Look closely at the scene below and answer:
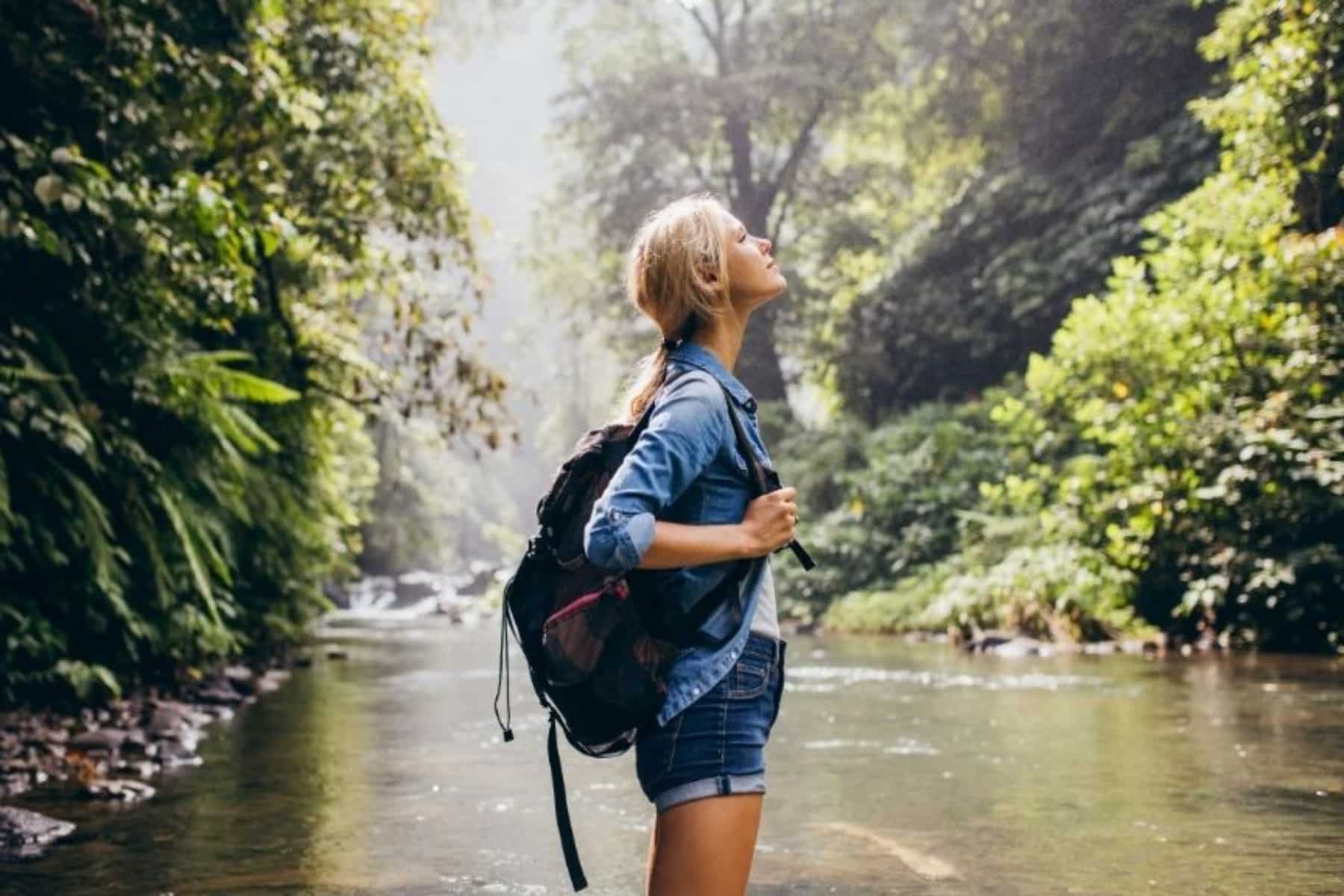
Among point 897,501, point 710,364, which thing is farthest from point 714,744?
point 897,501

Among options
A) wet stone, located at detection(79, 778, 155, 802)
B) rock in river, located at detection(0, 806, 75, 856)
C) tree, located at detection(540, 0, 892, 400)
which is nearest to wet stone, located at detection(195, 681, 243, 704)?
wet stone, located at detection(79, 778, 155, 802)

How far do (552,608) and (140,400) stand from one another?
5.98 m

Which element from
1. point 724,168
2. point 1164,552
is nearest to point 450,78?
point 724,168

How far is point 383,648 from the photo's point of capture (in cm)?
1756

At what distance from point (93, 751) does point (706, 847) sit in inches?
214

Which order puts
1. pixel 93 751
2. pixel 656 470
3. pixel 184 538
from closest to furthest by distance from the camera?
pixel 656 470, pixel 93 751, pixel 184 538

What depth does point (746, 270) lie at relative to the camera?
9.14ft

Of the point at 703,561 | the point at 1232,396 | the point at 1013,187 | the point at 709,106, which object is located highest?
the point at 709,106

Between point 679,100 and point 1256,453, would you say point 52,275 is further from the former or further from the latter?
point 679,100

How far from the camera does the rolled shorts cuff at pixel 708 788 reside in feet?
8.34

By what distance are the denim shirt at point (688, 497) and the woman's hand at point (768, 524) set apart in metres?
0.04

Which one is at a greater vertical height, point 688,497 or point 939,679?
point 688,497

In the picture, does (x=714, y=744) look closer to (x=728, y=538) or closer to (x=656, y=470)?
(x=728, y=538)

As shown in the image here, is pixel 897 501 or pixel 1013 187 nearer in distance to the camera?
pixel 897 501
